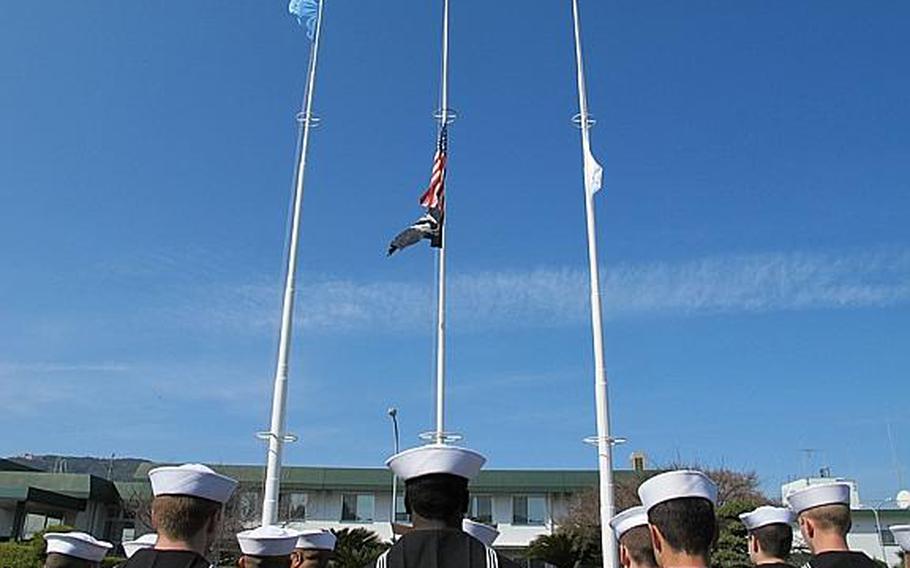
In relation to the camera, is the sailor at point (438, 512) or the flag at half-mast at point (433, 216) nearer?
the sailor at point (438, 512)

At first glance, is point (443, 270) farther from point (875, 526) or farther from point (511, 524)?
point (875, 526)

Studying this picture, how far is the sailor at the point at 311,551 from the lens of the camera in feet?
19.2

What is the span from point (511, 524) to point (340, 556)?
80.3 ft

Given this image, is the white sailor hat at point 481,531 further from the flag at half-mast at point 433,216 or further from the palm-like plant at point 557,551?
the palm-like plant at point 557,551

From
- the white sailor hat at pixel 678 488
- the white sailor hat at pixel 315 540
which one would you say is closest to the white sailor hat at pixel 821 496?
the white sailor hat at pixel 678 488

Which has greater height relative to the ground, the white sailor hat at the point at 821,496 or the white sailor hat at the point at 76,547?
the white sailor hat at the point at 821,496

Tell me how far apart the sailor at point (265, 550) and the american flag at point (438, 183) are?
11.9 metres

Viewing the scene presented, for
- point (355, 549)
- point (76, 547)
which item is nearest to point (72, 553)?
point (76, 547)

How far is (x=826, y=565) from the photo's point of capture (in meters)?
4.79

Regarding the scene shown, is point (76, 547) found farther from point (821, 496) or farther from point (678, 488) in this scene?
point (821, 496)

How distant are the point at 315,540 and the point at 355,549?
23907mm

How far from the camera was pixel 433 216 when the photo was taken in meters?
16.8

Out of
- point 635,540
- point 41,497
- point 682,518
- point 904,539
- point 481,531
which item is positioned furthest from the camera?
point 41,497

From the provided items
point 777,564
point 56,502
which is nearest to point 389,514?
point 56,502
